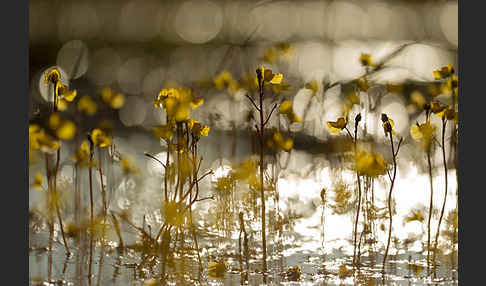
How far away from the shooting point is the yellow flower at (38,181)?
51.7 inches

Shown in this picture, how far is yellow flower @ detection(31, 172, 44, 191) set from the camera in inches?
51.7

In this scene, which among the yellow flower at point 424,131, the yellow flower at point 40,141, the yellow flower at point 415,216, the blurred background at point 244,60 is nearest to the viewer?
the yellow flower at point 40,141

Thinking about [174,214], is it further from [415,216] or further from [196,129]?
[415,216]

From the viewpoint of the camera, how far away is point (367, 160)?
4.44 ft

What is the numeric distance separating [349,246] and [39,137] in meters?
0.71

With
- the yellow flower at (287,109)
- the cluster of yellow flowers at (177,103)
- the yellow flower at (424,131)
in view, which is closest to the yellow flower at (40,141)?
the cluster of yellow flowers at (177,103)

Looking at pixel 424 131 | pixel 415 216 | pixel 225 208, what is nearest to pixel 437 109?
pixel 424 131

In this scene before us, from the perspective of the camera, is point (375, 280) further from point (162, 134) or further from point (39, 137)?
point (39, 137)

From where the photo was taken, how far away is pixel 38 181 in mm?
1327

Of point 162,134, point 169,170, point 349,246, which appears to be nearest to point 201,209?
point 169,170

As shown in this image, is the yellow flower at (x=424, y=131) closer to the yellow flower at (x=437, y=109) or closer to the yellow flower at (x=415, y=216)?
the yellow flower at (x=437, y=109)

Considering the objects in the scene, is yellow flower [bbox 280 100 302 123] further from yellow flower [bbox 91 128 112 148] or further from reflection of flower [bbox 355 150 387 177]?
yellow flower [bbox 91 128 112 148]

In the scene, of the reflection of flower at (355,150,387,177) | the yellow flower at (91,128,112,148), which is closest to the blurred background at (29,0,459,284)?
the reflection of flower at (355,150,387,177)

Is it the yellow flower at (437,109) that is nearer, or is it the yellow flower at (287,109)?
the yellow flower at (437,109)
